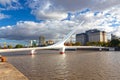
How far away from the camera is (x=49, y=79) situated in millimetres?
21641

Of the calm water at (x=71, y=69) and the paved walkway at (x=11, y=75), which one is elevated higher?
the paved walkway at (x=11, y=75)

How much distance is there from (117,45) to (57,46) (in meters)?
55.6

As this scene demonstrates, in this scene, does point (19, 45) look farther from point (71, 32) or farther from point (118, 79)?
point (118, 79)

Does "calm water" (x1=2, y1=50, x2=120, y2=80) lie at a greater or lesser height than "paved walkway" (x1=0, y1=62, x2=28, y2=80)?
lesser

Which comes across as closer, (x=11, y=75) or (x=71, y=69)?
(x=11, y=75)

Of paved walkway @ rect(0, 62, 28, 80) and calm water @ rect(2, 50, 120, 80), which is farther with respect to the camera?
calm water @ rect(2, 50, 120, 80)

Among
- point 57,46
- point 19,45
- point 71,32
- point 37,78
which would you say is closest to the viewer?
point 37,78

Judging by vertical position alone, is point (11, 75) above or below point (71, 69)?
above

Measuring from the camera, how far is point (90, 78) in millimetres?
21516

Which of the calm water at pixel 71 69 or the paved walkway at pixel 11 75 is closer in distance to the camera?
the paved walkway at pixel 11 75

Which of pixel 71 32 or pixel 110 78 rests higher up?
pixel 71 32

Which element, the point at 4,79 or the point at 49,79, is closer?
the point at 4,79

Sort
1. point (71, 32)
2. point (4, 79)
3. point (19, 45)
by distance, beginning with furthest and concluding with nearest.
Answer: point (19, 45)
point (71, 32)
point (4, 79)

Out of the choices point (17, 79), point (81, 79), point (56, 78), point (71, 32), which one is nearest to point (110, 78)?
point (81, 79)
